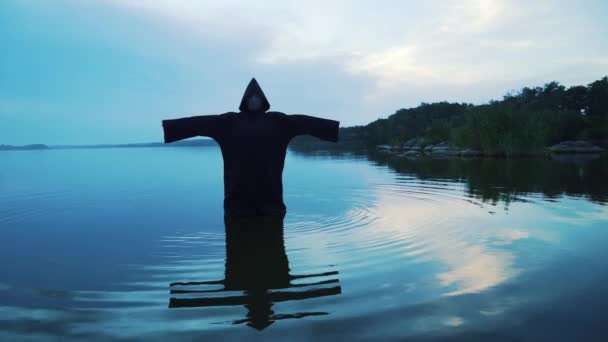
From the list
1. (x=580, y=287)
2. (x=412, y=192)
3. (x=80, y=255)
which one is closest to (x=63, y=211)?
(x=80, y=255)

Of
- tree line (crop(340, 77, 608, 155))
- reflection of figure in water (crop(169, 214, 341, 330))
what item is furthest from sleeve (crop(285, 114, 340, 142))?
tree line (crop(340, 77, 608, 155))

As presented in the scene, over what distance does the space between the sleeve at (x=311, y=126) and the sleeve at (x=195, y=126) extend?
1115 millimetres

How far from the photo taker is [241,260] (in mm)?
4934

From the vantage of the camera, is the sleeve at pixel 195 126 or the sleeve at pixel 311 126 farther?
the sleeve at pixel 311 126

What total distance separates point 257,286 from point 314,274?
2.08ft

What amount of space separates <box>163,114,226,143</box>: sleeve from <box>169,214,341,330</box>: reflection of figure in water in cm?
231

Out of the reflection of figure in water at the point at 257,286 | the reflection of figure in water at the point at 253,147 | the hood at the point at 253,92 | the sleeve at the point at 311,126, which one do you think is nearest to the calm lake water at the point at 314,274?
the reflection of figure in water at the point at 257,286

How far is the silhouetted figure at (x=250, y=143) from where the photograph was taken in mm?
7125

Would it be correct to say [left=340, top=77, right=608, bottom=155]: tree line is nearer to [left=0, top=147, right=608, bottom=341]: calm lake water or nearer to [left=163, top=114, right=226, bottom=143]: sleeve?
[left=0, top=147, right=608, bottom=341]: calm lake water

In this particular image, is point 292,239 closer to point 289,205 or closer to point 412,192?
point 289,205

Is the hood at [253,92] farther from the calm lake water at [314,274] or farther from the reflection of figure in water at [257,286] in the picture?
the reflection of figure in water at [257,286]

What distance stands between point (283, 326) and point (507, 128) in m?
32.5

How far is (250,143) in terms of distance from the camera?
280 inches

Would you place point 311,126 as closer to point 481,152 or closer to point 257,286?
point 257,286
